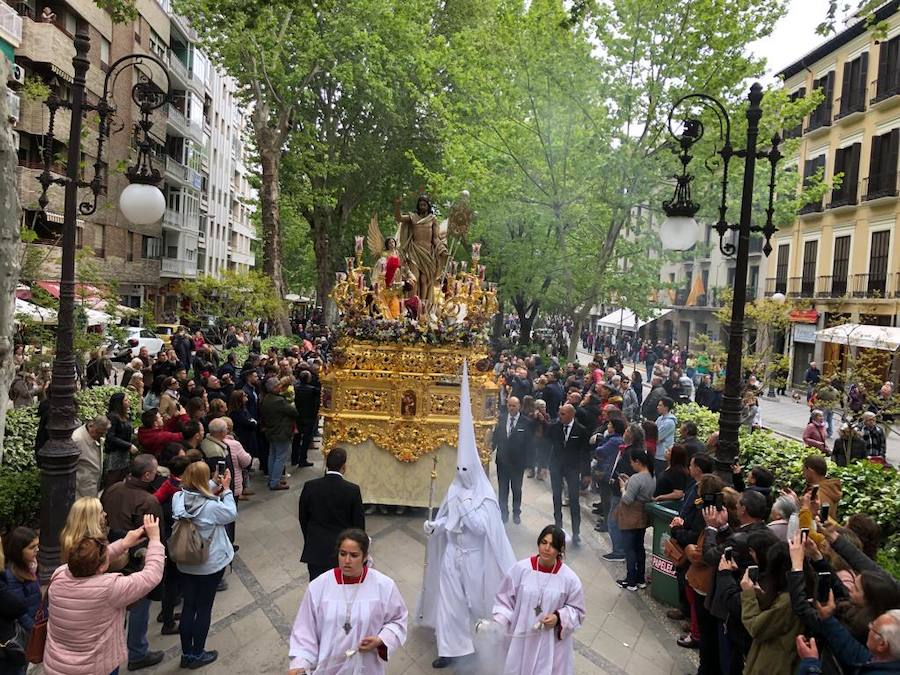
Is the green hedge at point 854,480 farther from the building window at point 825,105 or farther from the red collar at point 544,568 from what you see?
the building window at point 825,105

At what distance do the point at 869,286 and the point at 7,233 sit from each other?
2840 centimetres

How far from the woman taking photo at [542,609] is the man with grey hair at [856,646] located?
1366 mm

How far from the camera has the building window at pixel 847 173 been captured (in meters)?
27.2

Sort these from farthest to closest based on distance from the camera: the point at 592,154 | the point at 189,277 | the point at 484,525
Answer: the point at 189,277 < the point at 592,154 < the point at 484,525

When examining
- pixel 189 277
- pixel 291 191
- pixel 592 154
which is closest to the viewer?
pixel 592 154

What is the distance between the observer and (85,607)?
12.9 ft

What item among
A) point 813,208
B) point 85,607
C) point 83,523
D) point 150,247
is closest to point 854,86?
point 813,208

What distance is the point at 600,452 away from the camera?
8758 mm

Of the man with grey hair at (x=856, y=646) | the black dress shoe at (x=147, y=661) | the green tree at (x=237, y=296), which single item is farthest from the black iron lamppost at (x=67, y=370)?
the green tree at (x=237, y=296)

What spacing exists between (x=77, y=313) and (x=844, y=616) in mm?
14350

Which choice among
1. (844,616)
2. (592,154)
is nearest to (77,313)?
(592,154)

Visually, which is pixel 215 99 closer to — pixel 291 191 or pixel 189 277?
pixel 189 277

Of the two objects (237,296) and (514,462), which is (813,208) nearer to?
(237,296)

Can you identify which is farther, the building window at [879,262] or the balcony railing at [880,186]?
the building window at [879,262]
